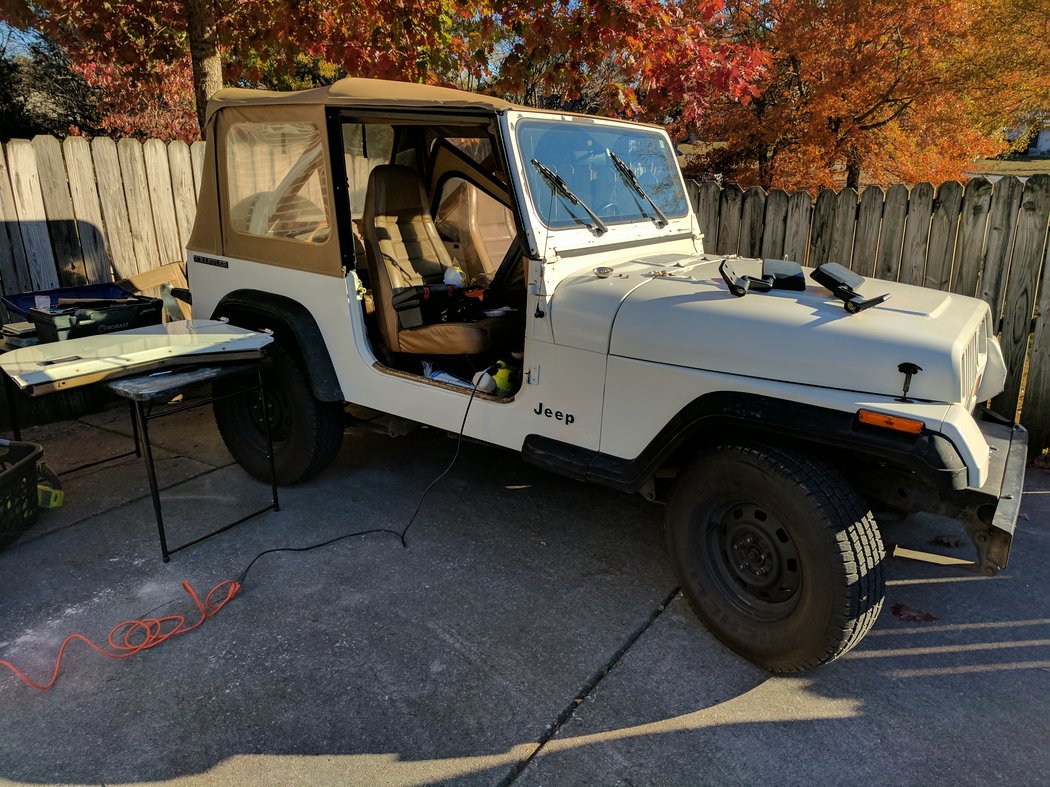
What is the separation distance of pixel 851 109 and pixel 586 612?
7.94m

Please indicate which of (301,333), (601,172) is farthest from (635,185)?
(301,333)

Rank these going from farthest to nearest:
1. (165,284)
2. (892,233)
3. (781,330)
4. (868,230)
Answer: (165,284) < (868,230) < (892,233) < (781,330)

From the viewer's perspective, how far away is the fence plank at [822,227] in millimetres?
5355

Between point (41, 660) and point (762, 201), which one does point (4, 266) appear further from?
point (762, 201)

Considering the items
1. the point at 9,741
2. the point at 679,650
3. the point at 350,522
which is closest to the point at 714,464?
the point at 679,650

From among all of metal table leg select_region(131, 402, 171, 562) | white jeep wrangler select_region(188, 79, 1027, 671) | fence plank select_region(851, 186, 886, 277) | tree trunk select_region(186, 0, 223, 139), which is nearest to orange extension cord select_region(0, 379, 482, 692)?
metal table leg select_region(131, 402, 171, 562)

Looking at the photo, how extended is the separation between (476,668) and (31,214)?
5071 mm

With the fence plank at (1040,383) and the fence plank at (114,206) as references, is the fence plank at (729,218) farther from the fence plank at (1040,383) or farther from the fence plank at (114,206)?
the fence plank at (114,206)

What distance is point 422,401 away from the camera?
3.65m

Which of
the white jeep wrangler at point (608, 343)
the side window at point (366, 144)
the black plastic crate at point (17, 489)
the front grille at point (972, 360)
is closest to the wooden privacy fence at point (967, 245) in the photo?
the white jeep wrangler at point (608, 343)

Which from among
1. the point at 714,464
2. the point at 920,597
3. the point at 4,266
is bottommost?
the point at 920,597

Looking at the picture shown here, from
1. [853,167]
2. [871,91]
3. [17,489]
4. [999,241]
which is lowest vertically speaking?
[17,489]

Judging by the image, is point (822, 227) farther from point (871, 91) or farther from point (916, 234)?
point (871, 91)

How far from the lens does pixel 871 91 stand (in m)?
8.34
